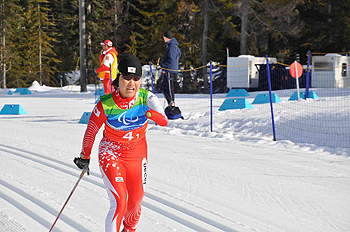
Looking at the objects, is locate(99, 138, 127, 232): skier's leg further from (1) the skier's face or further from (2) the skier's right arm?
(1) the skier's face

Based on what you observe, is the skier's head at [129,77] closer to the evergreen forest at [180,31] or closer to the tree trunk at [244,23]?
the evergreen forest at [180,31]

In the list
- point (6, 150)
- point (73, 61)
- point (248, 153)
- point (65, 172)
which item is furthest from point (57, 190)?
point (73, 61)

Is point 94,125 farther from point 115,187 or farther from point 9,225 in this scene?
point 9,225

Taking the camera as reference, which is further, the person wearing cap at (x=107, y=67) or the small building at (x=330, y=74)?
the small building at (x=330, y=74)

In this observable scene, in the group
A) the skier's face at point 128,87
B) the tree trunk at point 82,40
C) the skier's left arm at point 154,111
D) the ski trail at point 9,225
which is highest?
the tree trunk at point 82,40

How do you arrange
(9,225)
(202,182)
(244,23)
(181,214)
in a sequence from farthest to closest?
1. (244,23)
2. (202,182)
3. (181,214)
4. (9,225)

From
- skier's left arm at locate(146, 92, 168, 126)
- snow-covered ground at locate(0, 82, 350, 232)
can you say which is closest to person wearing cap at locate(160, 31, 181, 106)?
snow-covered ground at locate(0, 82, 350, 232)

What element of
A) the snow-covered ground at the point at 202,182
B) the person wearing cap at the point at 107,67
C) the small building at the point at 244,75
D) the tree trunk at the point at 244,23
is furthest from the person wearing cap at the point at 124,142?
the tree trunk at the point at 244,23

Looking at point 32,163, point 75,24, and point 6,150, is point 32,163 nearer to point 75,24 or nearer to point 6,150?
point 6,150

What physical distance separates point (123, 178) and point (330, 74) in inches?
819

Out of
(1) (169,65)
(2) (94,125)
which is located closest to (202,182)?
(2) (94,125)

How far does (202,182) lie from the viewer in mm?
6074

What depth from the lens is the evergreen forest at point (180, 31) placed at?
2898 centimetres

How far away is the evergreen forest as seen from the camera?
→ 2898 cm
